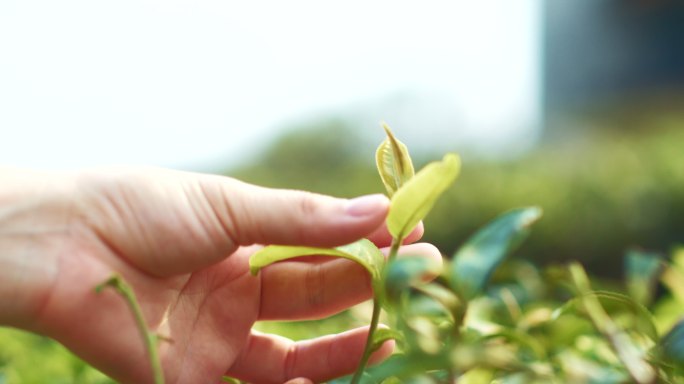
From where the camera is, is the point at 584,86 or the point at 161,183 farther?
the point at 584,86

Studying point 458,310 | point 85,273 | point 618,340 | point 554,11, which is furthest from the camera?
point 554,11

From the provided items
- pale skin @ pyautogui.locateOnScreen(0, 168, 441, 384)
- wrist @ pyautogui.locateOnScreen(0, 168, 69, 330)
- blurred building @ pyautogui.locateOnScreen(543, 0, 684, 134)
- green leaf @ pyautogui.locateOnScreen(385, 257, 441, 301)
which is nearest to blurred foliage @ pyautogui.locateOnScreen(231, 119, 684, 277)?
pale skin @ pyautogui.locateOnScreen(0, 168, 441, 384)

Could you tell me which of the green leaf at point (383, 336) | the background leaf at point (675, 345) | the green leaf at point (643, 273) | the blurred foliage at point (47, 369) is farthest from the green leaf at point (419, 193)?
the blurred foliage at point (47, 369)

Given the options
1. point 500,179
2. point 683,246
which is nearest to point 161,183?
point 683,246

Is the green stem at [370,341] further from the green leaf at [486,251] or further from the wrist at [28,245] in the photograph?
the wrist at [28,245]

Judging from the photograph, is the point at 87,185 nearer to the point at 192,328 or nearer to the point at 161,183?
the point at 161,183
